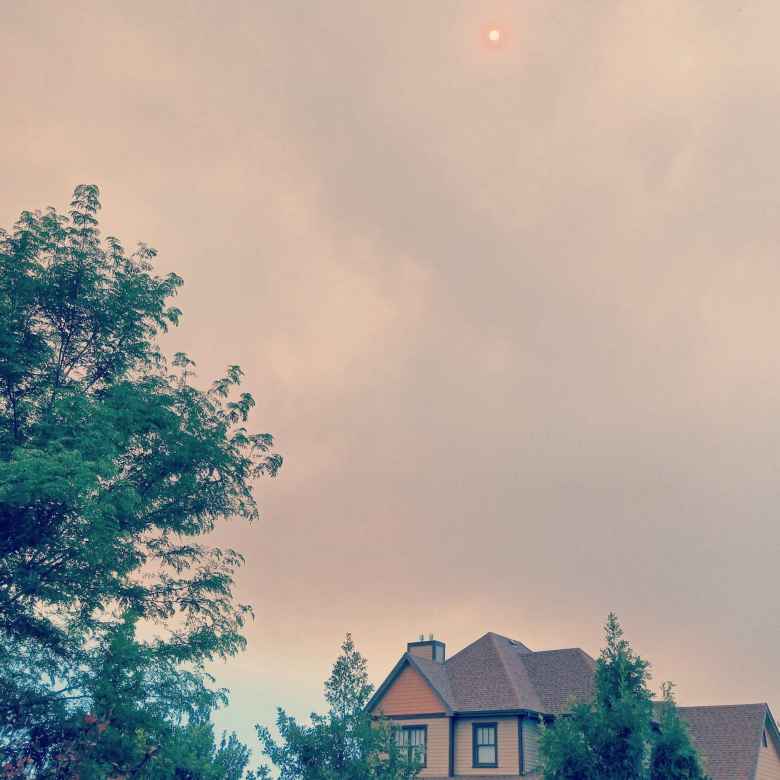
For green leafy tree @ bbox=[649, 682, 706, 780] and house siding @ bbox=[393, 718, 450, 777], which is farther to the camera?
house siding @ bbox=[393, 718, 450, 777]

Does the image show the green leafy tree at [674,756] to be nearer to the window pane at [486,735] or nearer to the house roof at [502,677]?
the house roof at [502,677]

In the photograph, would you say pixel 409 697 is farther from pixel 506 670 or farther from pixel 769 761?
pixel 769 761

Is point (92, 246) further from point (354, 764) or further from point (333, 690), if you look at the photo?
point (354, 764)

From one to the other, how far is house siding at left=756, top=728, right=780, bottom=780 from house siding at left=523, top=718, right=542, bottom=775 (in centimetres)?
1082

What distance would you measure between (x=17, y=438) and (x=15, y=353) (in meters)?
2.31

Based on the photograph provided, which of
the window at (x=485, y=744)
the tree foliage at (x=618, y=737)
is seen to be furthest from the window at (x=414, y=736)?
the tree foliage at (x=618, y=737)

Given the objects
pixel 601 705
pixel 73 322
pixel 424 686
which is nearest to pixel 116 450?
pixel 73 322

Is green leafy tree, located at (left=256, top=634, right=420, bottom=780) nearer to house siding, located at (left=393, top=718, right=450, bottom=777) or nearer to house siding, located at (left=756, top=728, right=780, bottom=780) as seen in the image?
house siding, located at (left=393, top=718, right=450, bottom=777)

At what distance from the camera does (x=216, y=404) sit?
26656 millimetres

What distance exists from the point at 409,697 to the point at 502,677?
4428mm

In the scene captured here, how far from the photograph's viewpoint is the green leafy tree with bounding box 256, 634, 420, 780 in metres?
20.9

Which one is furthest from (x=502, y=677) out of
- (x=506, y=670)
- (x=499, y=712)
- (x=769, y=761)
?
(x=769, y=761)

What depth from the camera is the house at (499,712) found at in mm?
37031

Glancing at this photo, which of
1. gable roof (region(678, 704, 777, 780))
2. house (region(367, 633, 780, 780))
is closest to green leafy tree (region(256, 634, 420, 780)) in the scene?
house (region(367, 633, 780, 780))
